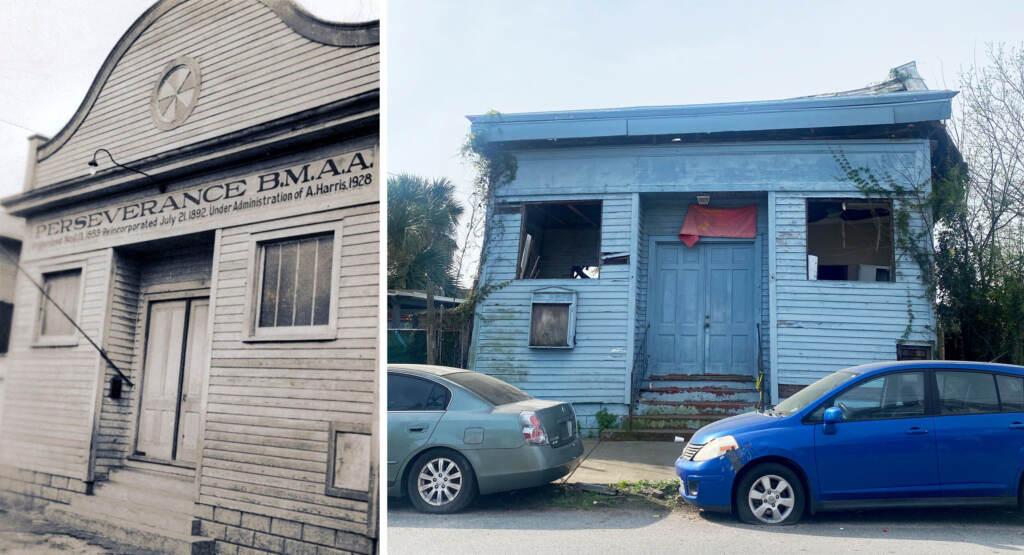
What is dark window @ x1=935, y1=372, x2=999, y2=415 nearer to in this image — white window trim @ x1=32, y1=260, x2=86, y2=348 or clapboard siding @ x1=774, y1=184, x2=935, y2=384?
clapboard siding @ x1=774, y1=184, x2=935, y2=384

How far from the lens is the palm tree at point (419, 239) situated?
1105 cm

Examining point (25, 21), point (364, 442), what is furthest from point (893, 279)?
point (25, 21)

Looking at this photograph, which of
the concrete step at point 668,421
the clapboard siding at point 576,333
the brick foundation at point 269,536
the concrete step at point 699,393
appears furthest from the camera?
the clapboard siding at point 576,333

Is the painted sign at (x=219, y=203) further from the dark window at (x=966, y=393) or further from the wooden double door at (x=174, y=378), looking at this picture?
the dark window at (x=966, y=393)

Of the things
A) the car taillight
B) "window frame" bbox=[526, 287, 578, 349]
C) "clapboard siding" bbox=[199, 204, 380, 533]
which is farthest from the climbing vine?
"clapboard siding" bbox=[199, 204, 380, 533]

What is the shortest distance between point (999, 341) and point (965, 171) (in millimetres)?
2362

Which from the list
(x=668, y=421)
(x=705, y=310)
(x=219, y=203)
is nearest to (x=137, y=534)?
(x=219, y=203)

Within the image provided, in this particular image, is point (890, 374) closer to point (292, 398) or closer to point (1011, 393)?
point (1011, 393)

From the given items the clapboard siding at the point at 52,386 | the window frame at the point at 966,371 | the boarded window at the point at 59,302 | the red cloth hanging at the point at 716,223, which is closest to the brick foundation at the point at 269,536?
the clapboard siding at the point at 52,386

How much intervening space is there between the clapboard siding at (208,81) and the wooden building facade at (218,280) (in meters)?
0.02

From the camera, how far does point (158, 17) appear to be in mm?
5953

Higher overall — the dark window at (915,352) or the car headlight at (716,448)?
the dark window at (915,352)

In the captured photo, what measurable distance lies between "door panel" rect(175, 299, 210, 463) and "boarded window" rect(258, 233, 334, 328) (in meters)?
1.66

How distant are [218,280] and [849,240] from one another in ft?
27.6
